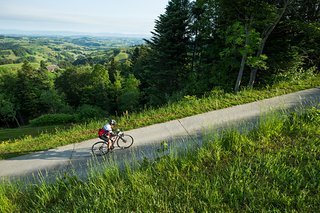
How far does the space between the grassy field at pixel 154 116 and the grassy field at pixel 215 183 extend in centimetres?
458

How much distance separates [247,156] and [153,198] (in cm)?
252

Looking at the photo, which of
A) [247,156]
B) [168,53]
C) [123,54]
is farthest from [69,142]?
[123,54]

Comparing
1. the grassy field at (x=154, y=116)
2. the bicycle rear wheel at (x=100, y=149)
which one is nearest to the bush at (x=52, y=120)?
the grassy field at (x=154, y=116)

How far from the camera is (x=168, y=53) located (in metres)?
28.4

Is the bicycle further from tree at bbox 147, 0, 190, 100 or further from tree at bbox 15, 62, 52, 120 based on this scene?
tree at bbox 15, 62, 52, 120

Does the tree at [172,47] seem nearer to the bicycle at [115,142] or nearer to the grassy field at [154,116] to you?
the grassy field at [154,116]

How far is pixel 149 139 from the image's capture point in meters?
9.37

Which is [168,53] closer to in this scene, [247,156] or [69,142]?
[69,142]

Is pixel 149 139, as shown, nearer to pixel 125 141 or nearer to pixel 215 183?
pixel 125 141

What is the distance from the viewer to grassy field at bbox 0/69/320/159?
10.6 m

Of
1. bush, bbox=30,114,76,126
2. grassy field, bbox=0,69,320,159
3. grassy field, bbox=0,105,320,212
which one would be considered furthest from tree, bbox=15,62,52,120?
grassy field, bbox=0,105,320,212

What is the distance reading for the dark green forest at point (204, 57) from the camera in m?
14.3

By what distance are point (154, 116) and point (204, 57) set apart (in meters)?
16.2

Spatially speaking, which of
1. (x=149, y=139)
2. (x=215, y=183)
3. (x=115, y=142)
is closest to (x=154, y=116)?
(x=149, y=139)
